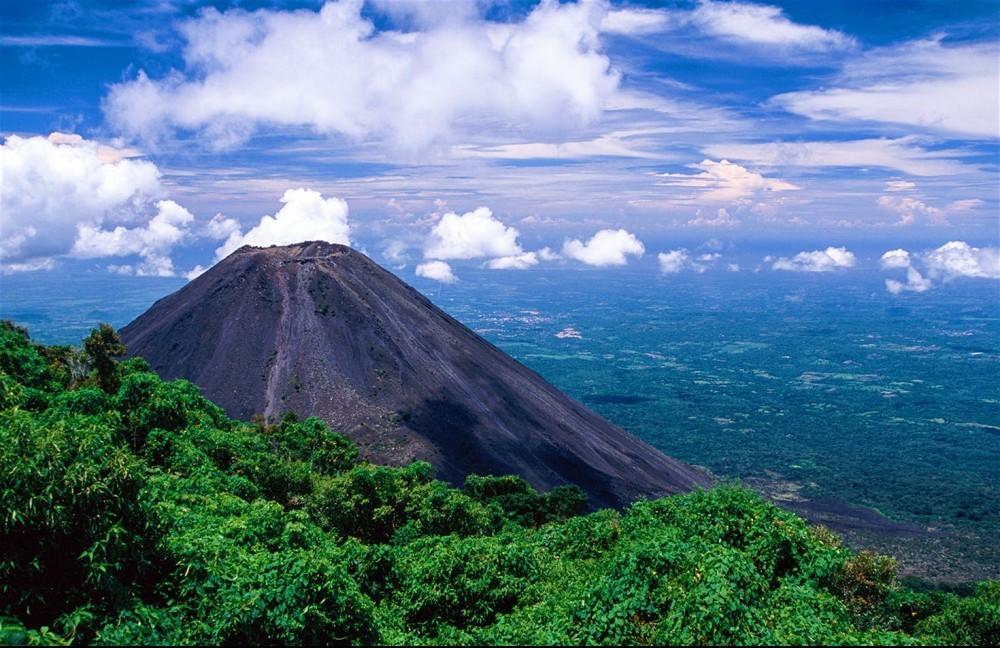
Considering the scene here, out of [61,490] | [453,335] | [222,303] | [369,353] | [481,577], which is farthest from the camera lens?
[453,335]

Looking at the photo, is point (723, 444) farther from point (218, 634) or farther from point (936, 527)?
point (218, 634)

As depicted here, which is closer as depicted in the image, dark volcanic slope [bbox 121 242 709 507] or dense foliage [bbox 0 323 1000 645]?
dense foliage [bbox 0 323 1000 645]

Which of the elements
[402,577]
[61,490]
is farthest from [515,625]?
[61,490]

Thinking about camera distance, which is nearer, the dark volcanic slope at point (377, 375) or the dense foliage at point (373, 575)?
the dense foliage at point (373, 575)

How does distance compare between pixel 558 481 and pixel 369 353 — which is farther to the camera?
pixel 369 353
